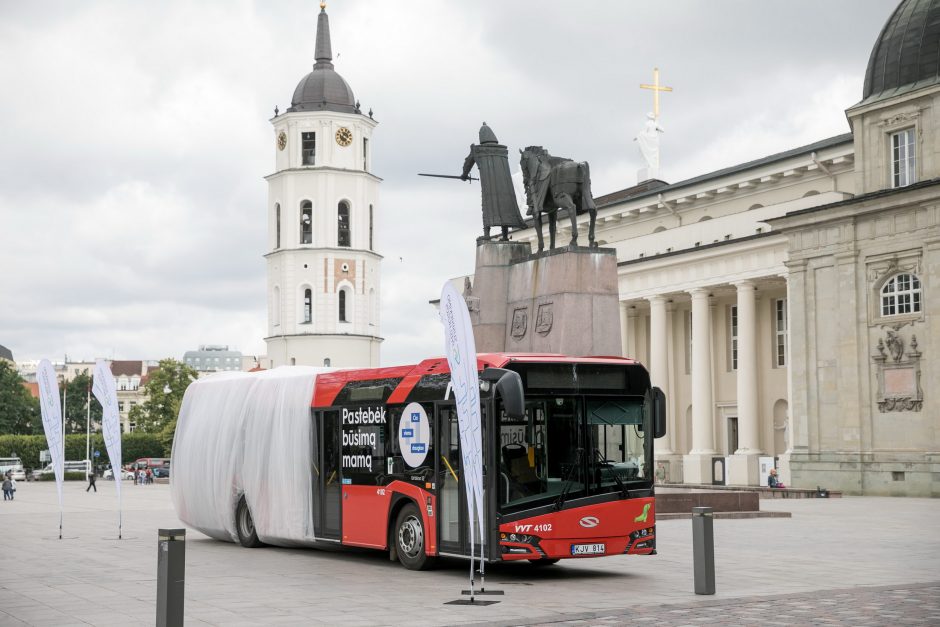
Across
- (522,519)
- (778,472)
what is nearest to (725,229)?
(778,472)

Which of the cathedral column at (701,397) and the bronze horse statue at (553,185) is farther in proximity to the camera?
the cathedral column at (701,397)

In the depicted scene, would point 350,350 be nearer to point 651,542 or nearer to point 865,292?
point 865,292

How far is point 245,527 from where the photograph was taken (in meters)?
21.3

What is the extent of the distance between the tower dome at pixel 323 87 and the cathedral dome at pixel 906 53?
65873mm

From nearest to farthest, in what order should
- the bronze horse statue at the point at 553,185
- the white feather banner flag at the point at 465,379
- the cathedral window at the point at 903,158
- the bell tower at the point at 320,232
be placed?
the white feather banner flag at the point at 465,379, the bronze horse statue at the point at 553,185, the cathedral window at the point at 903,158, the bell tower at the point at 320,232

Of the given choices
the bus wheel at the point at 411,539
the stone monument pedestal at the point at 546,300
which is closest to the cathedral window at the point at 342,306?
the stone monument pedestal at the point at 546,300

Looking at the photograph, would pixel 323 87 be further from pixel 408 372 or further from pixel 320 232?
pixel 408 372

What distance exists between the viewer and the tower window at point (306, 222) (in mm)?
106125

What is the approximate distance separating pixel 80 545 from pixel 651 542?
1060cm

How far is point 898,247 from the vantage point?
44594 mm

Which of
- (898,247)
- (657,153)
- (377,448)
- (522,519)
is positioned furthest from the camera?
(657,153)

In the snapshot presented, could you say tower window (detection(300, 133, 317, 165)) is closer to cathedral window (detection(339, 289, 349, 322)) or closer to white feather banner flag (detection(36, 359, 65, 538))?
cathedral window (detection(339, 289, 349, 322))

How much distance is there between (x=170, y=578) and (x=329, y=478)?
327 inches

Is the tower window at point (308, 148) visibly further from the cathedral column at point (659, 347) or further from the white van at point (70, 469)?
the cathedral column at point (659, 347)
